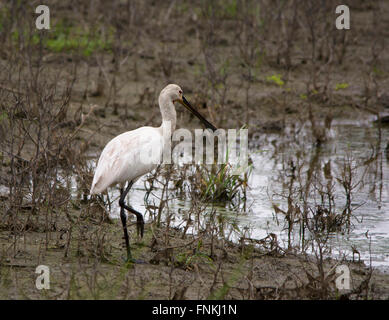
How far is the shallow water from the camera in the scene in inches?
237

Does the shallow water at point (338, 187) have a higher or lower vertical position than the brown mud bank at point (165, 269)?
higher

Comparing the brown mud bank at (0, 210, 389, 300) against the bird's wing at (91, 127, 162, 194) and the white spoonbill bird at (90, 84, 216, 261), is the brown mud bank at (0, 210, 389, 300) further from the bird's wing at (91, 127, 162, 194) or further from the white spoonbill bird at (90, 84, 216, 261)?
the bird's wing at (91, 127, 162, 194)

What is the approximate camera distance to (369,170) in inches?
314

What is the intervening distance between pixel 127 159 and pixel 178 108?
411cm

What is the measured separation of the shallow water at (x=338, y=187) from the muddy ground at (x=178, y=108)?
9.5 inches

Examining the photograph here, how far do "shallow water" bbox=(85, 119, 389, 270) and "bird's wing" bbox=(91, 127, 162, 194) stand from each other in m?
0.86

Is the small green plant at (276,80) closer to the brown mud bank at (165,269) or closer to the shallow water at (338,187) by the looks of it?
the shallow water at (338,187)

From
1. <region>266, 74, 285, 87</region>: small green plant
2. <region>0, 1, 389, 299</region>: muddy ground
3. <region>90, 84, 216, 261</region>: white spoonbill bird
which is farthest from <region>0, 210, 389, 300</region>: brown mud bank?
<region>266, 74, 285, 87</region>: small green plant

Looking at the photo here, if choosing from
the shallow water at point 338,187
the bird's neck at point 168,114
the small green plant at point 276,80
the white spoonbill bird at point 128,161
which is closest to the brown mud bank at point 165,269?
the white spoonbill bird at point 128,161

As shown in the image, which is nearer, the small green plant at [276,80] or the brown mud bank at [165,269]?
the brown mud bank at [165,269]

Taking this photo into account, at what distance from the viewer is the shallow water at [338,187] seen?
19.8ft
